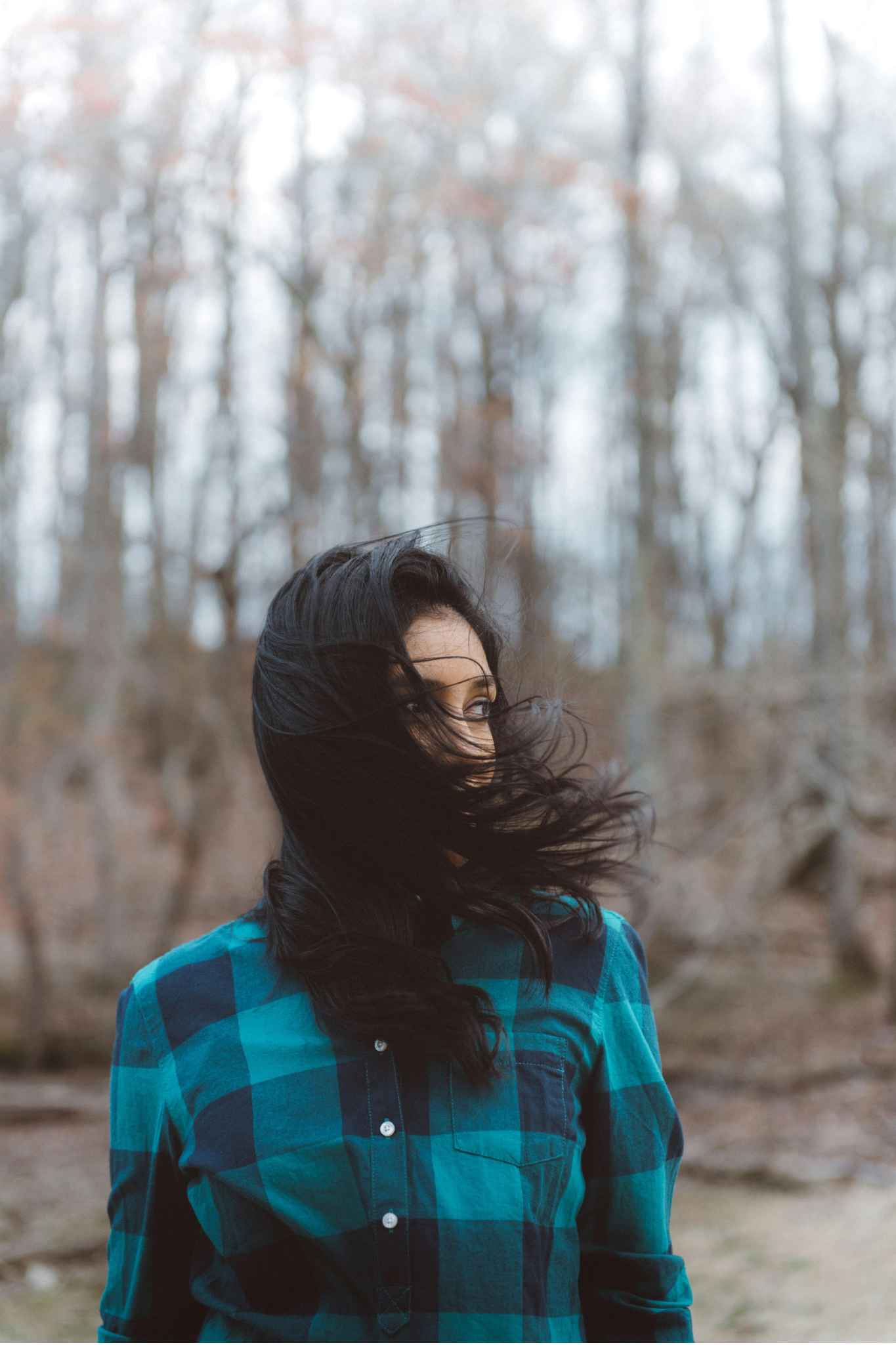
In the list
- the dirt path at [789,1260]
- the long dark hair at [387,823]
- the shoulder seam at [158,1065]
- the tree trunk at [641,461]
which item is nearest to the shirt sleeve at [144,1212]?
the shoulder seam at [158,1065]

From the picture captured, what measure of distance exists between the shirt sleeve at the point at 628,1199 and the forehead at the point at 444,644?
1.46ft

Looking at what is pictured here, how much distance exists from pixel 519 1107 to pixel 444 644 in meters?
0.57

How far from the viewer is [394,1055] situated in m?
1.32

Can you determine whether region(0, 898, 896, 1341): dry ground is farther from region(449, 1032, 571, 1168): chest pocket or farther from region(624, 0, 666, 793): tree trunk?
region(449, 1032, 571, 1168): chest pocket

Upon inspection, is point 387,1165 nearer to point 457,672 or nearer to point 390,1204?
point 390,1204

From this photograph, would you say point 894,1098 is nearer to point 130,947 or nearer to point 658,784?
point 658,784

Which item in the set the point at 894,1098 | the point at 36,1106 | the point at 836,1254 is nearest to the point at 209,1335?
the point at 836,1254

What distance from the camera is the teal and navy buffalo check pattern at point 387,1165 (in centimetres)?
124

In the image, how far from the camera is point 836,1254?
476 centimetres

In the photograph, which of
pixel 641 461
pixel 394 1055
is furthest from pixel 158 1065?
pixel 641 461

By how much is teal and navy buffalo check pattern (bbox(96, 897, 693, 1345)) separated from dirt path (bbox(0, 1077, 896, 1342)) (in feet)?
11.1

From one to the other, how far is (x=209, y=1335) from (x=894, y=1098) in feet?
19.7

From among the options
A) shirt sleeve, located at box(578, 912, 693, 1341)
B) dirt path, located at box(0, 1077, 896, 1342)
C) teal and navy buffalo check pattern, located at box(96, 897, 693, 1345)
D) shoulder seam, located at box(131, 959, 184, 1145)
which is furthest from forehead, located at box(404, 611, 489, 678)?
dirt path, located at box(0, 1077, 896, 1342)

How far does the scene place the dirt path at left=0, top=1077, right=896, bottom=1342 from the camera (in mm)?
4250
